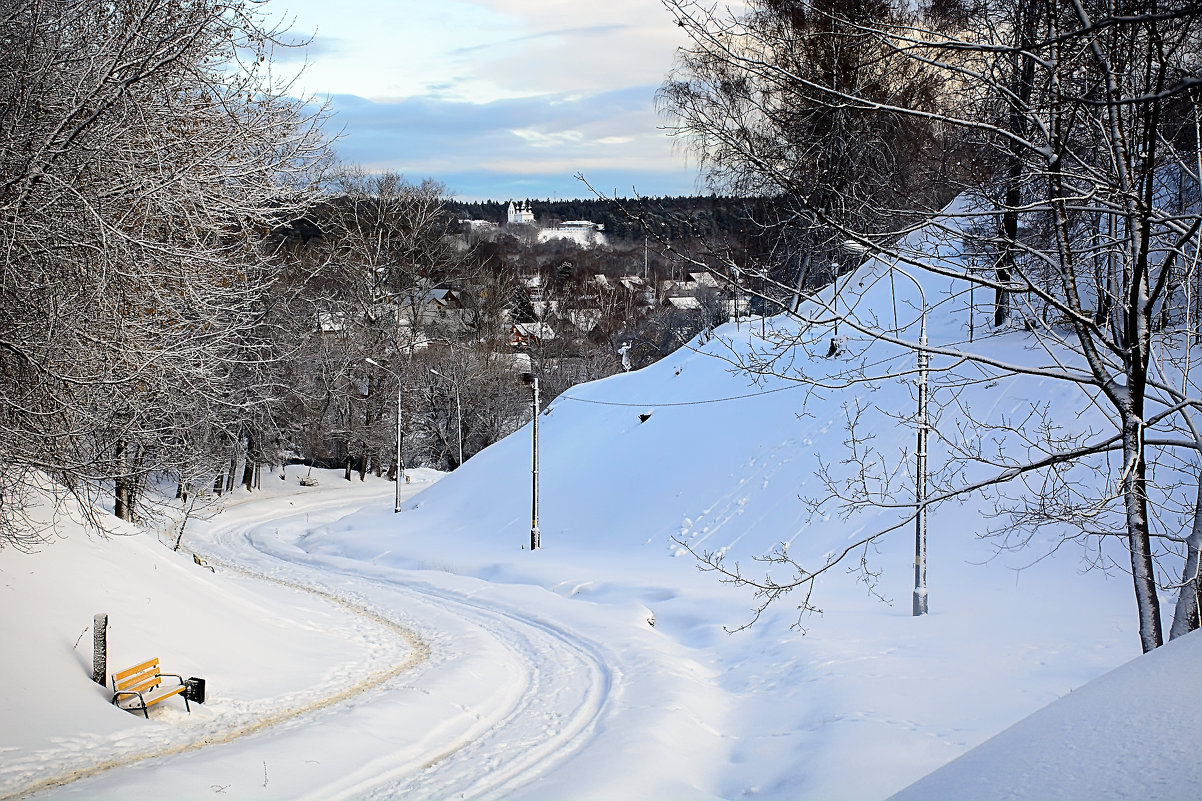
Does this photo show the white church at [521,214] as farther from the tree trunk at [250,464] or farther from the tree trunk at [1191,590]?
the tree trunk at [1191,590]

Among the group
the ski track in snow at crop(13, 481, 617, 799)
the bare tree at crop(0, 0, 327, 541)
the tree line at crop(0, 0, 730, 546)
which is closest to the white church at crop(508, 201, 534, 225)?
the ski track in snow at crop(13, 481, 617, 799)

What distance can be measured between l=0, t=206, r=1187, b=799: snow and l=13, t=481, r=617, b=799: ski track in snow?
5cm

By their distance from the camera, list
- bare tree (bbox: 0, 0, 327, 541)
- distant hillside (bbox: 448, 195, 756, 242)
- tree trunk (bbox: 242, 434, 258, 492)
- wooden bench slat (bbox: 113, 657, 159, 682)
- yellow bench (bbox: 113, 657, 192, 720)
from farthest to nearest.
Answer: tree trunk (bbox: 242, 434, 258, 492), wooden bench slat (bbox: 113, 657, 159, 682), yellow bench (bbox: 113, 657, 192, 720), bare tree (bbox: 0, 0, 327, 541), distant hillside (bbox: 448, 195, 756, 242)

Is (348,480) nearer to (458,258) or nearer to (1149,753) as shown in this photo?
(458,258)

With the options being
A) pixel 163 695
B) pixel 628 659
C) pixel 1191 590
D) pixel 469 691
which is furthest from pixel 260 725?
pixel 1191 590

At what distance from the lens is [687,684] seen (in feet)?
41.4

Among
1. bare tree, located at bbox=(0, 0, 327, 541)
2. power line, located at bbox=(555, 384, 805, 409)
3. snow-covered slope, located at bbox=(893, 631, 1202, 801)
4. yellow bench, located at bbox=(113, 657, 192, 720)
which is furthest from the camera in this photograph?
power line, located at bbox=(555, 384, 805, 409)

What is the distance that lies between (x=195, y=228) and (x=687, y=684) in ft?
28.3

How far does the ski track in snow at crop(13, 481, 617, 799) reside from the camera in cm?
877

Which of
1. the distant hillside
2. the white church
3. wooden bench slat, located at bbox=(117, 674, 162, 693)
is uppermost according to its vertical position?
the white church

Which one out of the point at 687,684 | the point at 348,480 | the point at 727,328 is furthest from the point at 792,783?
the point at 348,480

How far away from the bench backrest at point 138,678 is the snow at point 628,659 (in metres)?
0.26

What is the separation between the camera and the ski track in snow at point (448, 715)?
28.8ft

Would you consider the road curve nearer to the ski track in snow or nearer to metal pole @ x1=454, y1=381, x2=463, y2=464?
the ski track in snow
